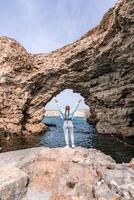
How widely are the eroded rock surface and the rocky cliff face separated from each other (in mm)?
25561

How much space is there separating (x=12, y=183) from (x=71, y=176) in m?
2.60

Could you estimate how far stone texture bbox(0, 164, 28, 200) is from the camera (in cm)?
1016

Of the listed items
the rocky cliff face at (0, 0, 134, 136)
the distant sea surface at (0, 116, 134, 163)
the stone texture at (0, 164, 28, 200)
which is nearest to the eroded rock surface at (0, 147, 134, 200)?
the stone texture at (0, 164, 28, 200)

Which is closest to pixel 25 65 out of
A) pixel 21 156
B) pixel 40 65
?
pixel 40 65

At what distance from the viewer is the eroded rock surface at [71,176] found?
34.5 feet

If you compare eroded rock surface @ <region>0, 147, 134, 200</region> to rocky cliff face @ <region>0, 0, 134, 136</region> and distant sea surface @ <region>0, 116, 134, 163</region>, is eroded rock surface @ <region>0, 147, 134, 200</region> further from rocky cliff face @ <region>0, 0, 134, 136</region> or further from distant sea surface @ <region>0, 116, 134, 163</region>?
rocky cliff face @ <region>0, 0, 134, 136</region>

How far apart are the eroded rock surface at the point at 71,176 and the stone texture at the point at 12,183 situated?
5cm

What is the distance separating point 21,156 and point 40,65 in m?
34.6

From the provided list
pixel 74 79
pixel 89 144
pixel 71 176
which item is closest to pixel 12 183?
pixel 71 176

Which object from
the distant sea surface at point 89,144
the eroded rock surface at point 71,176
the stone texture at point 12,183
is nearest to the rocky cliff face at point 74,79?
the distant sea surface at point 89,144

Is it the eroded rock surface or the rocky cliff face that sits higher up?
the rocky cliff face

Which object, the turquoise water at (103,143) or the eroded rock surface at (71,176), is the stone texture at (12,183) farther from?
the turquoise water at (103,143)

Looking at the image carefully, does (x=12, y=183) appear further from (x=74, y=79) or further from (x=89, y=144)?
(x=74, y=79)

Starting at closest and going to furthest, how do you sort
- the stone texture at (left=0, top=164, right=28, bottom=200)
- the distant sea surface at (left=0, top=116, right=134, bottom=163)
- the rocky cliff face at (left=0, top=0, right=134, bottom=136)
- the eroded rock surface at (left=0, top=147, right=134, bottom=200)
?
1. the stone texture at (left=0, top=164, right=28, bottom=200)
2. the eroded rock surface at (left=0, top=147, right=134, bottom=200)
3. the distant sea surface at (left=0, top=116, right=134, bottom=163)
4. the rocky cliff face at (left=0, top=0, right=134, bottom=136)
